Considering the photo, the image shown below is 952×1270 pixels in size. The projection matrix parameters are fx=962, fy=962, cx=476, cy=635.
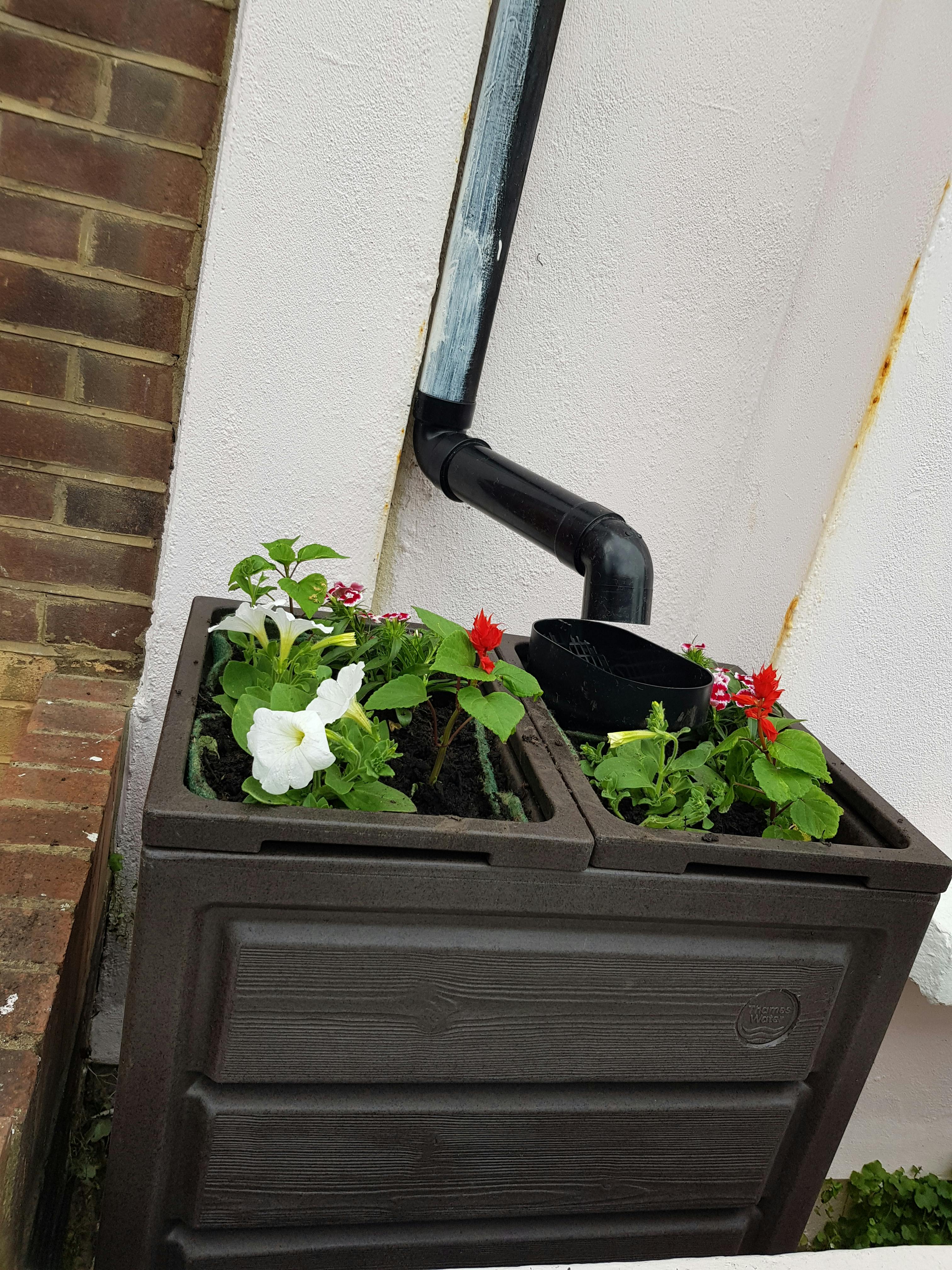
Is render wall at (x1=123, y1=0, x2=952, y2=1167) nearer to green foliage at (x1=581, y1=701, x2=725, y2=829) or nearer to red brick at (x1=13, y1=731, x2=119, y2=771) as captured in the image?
red brick at (x1=13, y1=731, x2=119, y2=771)

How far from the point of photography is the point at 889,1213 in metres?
1.91

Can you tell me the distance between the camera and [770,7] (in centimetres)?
160

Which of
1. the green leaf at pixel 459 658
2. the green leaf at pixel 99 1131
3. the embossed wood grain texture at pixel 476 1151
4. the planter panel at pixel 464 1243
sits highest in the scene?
the green leaf at pixel 459 658

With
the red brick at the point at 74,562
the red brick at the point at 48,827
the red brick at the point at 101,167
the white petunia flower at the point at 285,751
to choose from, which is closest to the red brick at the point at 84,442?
the red brick at the point at 74,562

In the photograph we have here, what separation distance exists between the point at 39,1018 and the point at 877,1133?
1732mm

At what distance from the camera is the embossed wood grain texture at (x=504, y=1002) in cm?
95

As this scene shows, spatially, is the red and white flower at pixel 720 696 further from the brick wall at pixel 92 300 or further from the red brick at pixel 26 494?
the red brick at pixel 26 494

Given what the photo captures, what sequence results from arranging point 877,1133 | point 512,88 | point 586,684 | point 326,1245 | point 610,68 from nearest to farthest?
point 326,1245, point 586,684, point 512,88, point 610,68, point 877,1133

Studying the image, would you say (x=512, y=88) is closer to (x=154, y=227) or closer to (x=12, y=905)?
(x=154, y=227)

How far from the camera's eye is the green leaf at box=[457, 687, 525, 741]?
0.97m

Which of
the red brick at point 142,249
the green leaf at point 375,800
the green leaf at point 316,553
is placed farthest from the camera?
the red brick at point 142,249

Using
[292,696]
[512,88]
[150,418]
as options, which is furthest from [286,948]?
[512,88]

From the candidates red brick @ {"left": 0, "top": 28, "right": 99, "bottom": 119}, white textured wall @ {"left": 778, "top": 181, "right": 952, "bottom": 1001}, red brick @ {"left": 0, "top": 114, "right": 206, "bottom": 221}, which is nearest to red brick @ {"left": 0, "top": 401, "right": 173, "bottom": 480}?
red brick @ {"left": 0, "top": 114, "right": 206, "bottom": 221}

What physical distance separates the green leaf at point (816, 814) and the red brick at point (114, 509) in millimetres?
1076
